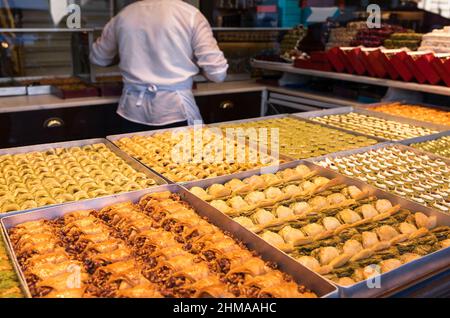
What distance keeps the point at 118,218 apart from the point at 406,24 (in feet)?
16.4

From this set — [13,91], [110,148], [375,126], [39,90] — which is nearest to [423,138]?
[375,126]

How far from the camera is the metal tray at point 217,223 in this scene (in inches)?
63.1

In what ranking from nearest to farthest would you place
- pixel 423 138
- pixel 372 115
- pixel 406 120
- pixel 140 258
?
pixel 140 258, pixel 423 138, pixel 406 120, pixel 372 115

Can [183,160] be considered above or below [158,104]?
below

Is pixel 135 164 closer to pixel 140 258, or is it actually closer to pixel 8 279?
pixel 140 258

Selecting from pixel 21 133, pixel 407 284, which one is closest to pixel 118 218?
pixel 407 284

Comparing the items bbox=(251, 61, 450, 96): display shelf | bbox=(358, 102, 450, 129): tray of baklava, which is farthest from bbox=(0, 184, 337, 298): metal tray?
bbox=(251, 61, 450, 96): display shelf

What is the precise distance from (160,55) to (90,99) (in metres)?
1.10

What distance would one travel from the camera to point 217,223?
80.1 inches

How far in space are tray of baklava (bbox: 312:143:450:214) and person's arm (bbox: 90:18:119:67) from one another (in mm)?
2294

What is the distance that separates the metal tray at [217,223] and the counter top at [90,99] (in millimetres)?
2610

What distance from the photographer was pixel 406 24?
5855 mm
